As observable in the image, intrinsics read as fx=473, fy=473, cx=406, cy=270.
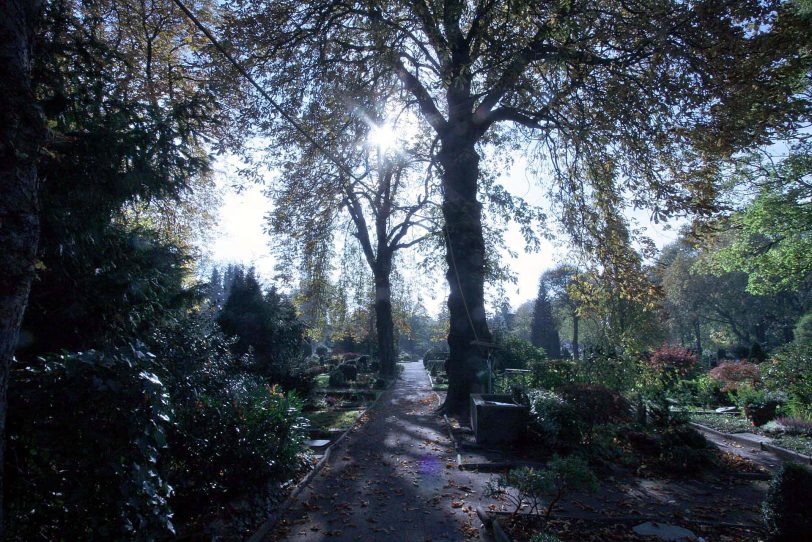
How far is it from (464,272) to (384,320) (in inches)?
518

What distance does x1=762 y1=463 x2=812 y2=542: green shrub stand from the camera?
4355 millimetres

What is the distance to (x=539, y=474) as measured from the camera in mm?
4684

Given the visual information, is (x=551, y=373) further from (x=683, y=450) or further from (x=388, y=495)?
(x=388, y=495)

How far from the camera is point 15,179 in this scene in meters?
2.98

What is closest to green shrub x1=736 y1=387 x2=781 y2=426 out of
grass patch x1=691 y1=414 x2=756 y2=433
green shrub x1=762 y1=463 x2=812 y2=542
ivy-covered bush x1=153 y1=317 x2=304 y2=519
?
grass patch x1=691 y1=414 x2=756 y2=433

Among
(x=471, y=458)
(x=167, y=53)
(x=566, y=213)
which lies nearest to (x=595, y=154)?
(x=566, y=213)

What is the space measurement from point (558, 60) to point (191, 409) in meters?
7.72

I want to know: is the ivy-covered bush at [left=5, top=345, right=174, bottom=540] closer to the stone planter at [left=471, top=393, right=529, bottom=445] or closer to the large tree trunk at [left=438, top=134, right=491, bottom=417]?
the stone planter at [left=471, top=393, right=529, bottom=445]

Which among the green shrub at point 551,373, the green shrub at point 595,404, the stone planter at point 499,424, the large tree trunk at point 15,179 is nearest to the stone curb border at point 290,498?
the large tree trunk at point 15,179

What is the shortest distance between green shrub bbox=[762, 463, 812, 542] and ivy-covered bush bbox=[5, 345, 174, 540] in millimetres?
5377

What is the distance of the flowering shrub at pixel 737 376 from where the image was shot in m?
14.7

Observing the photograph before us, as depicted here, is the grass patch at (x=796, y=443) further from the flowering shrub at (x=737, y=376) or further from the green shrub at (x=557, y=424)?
the flowering shrub at (x=737, y=376)

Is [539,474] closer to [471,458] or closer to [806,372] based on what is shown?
[471,458]

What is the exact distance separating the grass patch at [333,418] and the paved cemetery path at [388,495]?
1239mm
